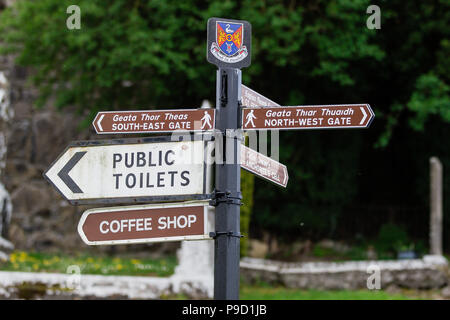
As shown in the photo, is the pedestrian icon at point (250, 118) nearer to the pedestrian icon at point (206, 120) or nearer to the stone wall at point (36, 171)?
the pedestrian icon at point (206, 120)

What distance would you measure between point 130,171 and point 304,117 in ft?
3.68

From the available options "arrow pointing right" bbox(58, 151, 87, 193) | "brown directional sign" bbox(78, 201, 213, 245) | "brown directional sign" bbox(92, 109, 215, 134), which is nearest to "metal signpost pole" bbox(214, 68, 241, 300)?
"brown directional sign" bbox(78, 201, 213, 245)

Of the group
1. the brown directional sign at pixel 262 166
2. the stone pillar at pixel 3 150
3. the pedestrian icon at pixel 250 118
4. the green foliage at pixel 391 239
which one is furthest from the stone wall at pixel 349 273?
the pedestrian icon at pixel 250 118

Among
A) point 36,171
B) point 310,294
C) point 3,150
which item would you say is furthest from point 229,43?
point 36,171

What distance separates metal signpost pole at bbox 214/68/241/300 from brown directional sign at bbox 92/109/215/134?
0.22 metres

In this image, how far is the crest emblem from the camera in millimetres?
4270

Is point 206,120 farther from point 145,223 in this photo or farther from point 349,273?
point 349,273

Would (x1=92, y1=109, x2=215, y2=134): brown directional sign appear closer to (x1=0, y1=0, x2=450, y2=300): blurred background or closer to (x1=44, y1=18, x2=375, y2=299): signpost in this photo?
(x1=44, y1=18, x2=375, y2=299): signpost

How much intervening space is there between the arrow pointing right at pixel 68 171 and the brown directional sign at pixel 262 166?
1.02 meters

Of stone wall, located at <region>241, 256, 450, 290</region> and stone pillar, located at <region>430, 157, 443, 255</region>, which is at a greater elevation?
stone pillar, located at <region>430, 157, 443, 255</region>

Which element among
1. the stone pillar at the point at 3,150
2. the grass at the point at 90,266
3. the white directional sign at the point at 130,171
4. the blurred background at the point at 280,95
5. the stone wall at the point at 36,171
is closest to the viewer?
the white directional sign at the point at 130,171

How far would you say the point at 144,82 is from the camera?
17.4 meters

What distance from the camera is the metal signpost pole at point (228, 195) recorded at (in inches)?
158

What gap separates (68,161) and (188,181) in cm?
80
